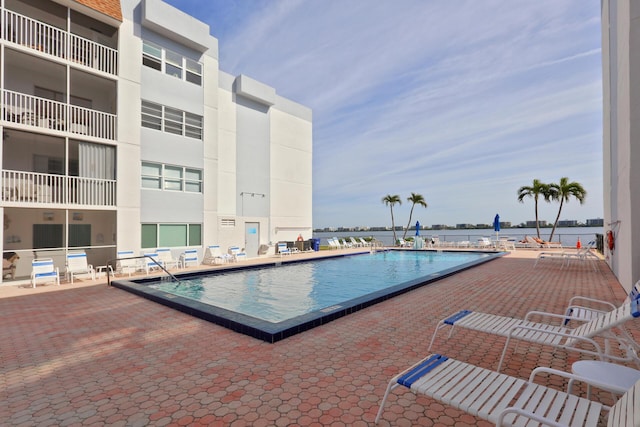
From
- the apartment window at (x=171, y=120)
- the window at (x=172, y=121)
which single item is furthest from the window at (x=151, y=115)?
the window at (x=172, y=121)

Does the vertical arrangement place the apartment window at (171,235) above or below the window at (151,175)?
below

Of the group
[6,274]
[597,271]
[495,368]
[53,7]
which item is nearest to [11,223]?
[6,274]

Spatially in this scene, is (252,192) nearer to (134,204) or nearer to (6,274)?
(134,204)

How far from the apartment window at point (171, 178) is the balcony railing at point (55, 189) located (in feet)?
5.30

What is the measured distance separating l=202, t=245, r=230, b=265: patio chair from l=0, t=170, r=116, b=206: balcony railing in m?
4.52

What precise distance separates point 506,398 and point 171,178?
15.2 meters

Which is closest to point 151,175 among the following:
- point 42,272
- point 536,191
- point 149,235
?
point 149,235

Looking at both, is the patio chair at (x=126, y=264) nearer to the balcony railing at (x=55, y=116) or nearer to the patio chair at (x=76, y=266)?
the patio chair at (x=76, y=266)

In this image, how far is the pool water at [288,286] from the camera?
25.2 ft

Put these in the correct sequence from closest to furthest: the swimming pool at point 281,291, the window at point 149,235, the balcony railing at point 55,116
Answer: the swimming pool at point 281,291 → the balcony railing at point 55,116 → the window at point 149,235

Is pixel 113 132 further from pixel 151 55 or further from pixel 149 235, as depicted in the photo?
pixel 149 235

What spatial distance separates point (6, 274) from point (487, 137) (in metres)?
32.1

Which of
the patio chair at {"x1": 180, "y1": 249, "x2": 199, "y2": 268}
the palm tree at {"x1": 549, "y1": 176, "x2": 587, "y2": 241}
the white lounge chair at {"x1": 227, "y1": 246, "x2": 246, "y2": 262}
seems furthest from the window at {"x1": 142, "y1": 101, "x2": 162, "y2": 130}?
the palm tree at {"x1": 549, "y1": 176, "x2": 587, "y2": 241}

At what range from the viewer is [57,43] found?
11773 mm
